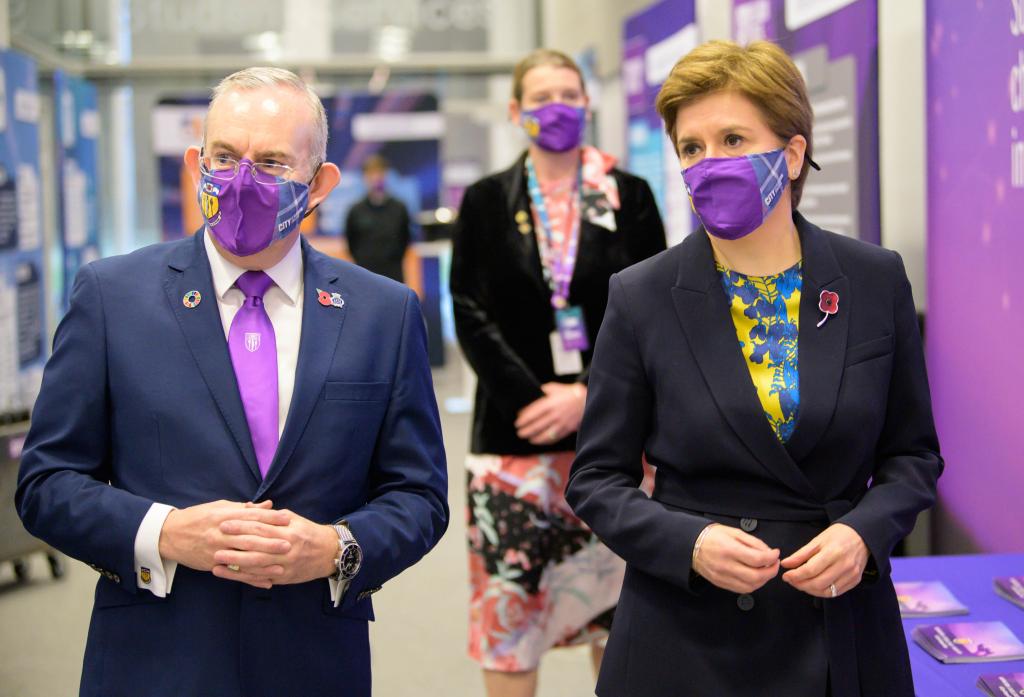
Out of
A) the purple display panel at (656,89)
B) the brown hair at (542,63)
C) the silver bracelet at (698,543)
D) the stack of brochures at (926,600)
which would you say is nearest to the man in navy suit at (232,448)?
the silver bracelet at (698,543)

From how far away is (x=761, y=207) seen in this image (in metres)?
1.92

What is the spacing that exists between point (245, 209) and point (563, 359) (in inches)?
59.4

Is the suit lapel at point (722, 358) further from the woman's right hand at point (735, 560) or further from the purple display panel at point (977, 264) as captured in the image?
the purple display panel at point (977, 264)

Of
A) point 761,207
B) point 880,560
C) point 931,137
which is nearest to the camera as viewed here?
point 880,560

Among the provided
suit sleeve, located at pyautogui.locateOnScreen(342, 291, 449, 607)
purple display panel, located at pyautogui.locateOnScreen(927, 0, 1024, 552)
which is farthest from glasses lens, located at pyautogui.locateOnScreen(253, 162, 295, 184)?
purple display panel, located at pyautogui.locateOnScreen(927, 0, 1024, 552)

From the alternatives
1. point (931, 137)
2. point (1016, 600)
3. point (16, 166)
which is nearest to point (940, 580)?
point (1016, 600)

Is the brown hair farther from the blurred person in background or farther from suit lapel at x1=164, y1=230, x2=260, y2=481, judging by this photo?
the blurred person in background

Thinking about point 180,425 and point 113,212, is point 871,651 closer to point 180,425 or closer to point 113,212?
point 180,425

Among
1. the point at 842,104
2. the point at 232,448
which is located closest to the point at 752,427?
the point at 232,448

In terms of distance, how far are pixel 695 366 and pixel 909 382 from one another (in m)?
0.34

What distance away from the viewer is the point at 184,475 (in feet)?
5.94

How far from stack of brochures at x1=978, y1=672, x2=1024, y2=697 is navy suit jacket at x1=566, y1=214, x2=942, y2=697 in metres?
0.27

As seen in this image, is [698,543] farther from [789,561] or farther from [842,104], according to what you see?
[842,104]

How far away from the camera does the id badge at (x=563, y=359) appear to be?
3.24 m
